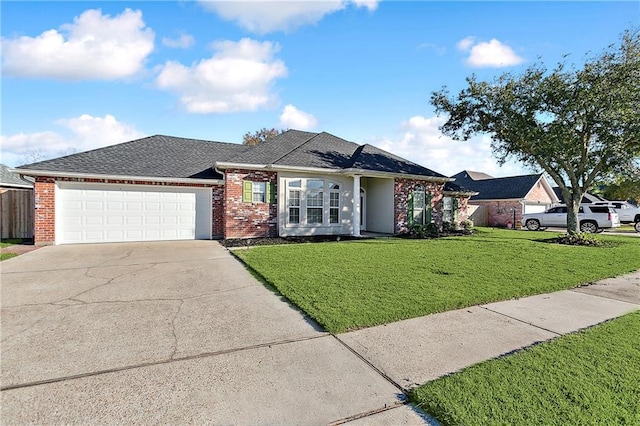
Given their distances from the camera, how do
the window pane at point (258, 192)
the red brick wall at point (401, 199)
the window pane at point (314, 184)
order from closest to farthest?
1. the window pane at point (258, 192)
2. the window pane at point (314, 184)
3. the red brick wall at point (401, 199)

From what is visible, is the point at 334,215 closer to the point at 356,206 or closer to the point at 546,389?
the point at 356,206

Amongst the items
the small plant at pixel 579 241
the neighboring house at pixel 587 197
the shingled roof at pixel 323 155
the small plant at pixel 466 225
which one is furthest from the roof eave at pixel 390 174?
the neighboring house at pixel 587 197

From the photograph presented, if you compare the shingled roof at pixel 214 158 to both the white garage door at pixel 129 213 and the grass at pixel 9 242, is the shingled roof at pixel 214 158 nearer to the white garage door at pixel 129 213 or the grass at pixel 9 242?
the white garage door at pixel 129 213

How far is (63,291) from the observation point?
5418 millimetres

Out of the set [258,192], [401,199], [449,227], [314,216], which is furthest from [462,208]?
[258,192]

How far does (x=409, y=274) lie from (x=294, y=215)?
7.60 metres

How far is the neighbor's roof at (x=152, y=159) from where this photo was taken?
37.3 feet

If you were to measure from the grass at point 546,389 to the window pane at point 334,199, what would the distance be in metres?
11.1

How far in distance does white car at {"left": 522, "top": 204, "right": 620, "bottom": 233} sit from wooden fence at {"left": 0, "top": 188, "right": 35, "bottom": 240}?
27399mm

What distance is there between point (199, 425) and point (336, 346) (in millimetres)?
1643

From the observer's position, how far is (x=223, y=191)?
1320 cm

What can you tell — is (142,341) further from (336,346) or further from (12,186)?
(12,186)

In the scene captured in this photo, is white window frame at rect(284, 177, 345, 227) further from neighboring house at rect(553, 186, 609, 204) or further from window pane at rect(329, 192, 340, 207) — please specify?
neighboring house at rect(553, 186, 609, 204)

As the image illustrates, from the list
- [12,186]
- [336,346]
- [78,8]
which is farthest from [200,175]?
[336,346]
